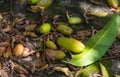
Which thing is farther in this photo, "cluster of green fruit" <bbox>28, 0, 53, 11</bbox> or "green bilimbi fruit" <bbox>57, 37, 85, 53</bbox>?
"cluster of green fruit" <bbox>28, 0, 53, 11</bbox>

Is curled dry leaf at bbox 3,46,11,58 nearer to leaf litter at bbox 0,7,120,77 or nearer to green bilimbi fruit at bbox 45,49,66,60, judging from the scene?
leaf litter at bbox 0,7,120,77

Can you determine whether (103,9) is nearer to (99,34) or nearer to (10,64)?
(99,34)

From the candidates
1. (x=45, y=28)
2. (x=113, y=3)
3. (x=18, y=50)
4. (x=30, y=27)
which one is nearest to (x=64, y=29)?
(x=45, y=28)


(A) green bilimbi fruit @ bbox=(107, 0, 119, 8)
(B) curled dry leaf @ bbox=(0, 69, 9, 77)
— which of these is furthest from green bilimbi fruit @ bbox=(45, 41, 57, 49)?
(A) green bilimbi fruit @ bbox=(107, 0, 119, 8)

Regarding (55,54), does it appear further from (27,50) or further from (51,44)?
(27,50)

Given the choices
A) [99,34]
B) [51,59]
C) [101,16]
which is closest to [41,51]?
[51,59]

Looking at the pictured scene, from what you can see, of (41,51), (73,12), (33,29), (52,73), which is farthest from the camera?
(73,12)

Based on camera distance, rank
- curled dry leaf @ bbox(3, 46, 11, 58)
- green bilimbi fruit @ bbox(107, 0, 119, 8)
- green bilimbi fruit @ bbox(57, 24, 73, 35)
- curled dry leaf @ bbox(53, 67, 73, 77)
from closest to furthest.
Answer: curled dry leaf @ bbox(53, 67, 73, 77), curled dry leaf @ bbox(3, 46, 11, 58), green bilimbi fruit @ bbox(57, 24, 73, 35), green bilimbi fruit @ bbox(107, 0, 119, 8)
